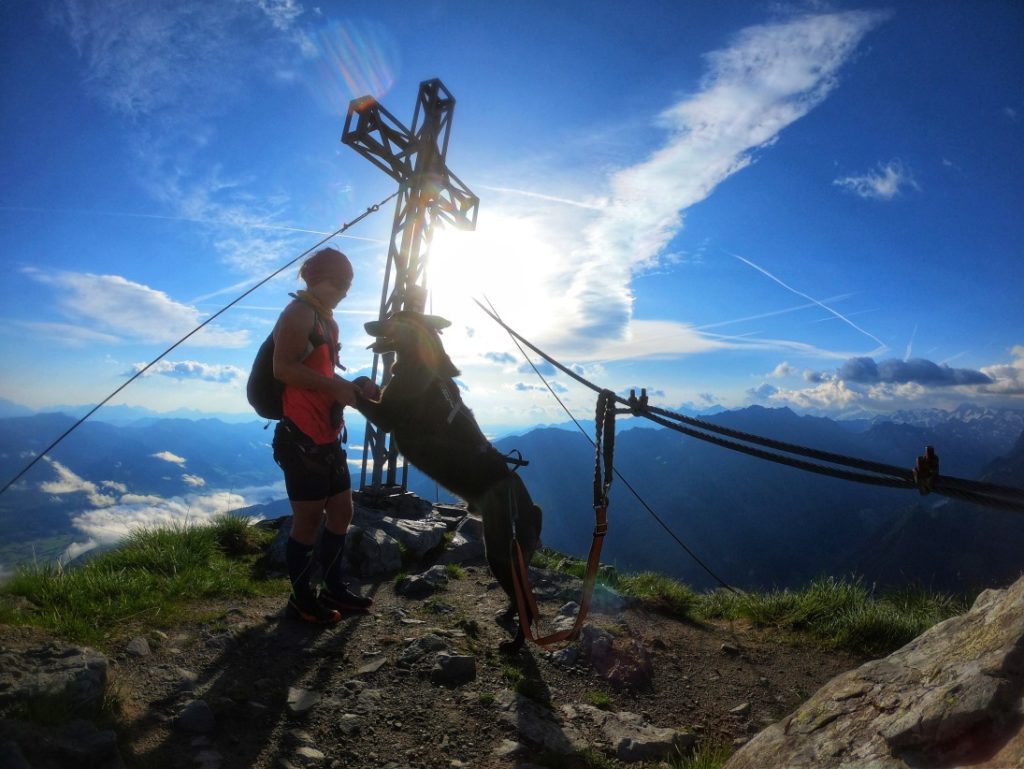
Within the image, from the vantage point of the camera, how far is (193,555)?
517cm

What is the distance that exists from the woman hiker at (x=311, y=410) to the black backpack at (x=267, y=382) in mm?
23

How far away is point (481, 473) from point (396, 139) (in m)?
7.29

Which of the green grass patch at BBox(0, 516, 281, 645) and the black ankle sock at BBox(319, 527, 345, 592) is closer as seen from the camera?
the green grass patch at BBox(0, 516, 281, 645)

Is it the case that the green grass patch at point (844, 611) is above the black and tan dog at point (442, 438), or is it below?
below

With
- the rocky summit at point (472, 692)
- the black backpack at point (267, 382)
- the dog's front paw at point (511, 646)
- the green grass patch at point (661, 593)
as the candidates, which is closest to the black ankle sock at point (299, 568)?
the rocky summit at point (472, 692)

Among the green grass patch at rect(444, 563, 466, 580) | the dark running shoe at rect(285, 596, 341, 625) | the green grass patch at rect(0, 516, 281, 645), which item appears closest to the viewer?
the green grass patch at rect(0, 516, 281, 645)

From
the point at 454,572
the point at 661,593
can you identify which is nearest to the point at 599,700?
the point at 661,593

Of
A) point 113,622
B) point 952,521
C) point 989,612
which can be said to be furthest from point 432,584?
point 952,521

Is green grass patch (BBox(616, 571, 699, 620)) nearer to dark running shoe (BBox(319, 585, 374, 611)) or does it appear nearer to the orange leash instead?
the orange leash

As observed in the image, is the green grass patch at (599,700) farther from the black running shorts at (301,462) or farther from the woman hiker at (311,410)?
the black running shorts at (301,462)

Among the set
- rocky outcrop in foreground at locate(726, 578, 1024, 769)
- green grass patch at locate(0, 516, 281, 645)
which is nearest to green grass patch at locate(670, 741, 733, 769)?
rocky outcrop in foreground at locate(726, 578, 1024, 769)

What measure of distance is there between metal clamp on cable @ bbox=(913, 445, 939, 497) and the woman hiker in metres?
3.27

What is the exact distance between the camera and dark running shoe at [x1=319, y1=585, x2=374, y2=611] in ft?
14.9

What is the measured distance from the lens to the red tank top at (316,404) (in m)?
3.73
